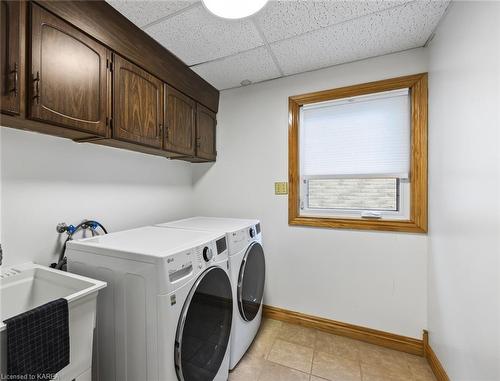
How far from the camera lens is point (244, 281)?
1560 mm

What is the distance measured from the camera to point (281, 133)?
2123 mm

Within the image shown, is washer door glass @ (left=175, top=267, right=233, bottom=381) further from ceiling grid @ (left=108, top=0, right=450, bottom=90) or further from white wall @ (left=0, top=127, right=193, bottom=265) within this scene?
ceiling grid @ (left=108, top=0, right=450, bottom=90)

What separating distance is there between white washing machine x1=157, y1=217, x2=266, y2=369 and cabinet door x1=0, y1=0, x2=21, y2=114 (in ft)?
3.73

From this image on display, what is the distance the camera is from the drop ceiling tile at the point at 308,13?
1272 mm

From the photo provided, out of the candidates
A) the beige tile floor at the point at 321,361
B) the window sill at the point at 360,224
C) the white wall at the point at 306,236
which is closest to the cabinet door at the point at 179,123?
the white wall at the point at 306,236

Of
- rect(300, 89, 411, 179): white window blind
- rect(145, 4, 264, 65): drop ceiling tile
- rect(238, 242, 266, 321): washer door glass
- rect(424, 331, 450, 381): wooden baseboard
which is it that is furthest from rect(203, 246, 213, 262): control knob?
rect(424, 331, 450, 381): wooden baseboard

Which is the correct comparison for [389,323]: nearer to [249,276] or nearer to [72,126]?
[249,276]

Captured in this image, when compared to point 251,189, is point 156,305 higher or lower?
lower

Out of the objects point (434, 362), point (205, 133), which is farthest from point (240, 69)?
point (434, 362)

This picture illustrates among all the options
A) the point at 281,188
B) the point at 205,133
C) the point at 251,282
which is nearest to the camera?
the point at 251,282

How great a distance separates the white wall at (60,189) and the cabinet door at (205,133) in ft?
1.46

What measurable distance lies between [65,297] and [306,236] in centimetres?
169

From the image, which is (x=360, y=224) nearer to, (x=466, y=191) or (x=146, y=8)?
(x=466, y=191)

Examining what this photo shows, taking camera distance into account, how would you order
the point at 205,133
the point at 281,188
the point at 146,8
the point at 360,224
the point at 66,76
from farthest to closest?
the point at 205,133, the point at 281,188, the point at 360,224, the point at 146,8, the point at 66,76
